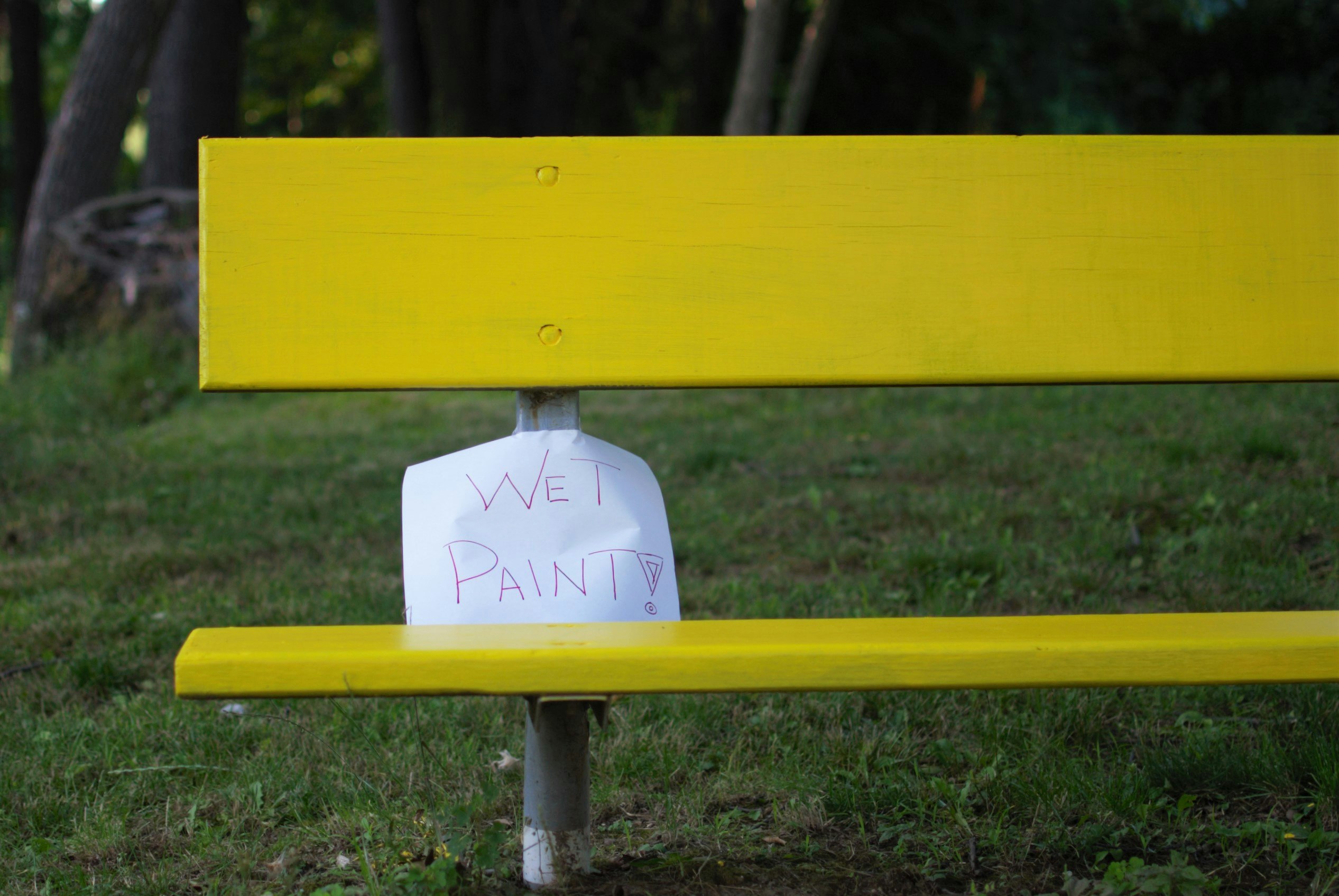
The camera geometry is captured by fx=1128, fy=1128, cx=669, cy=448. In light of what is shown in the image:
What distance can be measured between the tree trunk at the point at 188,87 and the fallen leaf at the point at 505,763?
26.1 feet

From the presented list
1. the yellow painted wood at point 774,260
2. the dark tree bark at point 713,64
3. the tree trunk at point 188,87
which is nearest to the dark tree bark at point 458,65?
the dark tree bark at point 713,64

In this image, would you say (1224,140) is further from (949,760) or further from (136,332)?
(136,332)

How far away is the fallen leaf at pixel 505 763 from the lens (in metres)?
1.93

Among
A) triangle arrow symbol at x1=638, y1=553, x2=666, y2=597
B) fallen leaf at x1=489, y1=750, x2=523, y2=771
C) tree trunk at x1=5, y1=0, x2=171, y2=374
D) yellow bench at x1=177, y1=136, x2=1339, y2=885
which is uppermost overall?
tree trunk at x1=5, y1=0, x2=171, y2=374

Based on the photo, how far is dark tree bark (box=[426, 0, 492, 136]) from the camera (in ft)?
41.9

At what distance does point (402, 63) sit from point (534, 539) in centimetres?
1220

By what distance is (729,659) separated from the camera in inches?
44.4

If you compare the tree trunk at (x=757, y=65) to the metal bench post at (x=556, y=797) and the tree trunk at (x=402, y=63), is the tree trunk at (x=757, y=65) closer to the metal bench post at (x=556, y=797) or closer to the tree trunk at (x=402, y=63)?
the tree trunk at (x=402, y=63)

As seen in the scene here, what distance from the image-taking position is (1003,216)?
1540 mm

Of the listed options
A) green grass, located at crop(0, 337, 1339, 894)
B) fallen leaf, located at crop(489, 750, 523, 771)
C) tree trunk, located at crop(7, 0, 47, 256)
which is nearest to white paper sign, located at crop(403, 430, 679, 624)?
green grass, located at crop(0, 337, 1339, 894)

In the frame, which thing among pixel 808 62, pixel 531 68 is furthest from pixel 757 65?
pixel 531 68

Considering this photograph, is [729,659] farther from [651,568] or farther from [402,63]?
[402,63]

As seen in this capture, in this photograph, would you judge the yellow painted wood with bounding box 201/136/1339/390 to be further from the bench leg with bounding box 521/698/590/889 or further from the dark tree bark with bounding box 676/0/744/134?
the dark tree bark with bounding box 676/0/744/134

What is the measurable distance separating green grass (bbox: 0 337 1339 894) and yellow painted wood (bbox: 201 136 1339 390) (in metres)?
0.63
